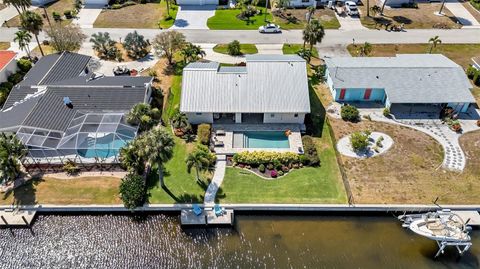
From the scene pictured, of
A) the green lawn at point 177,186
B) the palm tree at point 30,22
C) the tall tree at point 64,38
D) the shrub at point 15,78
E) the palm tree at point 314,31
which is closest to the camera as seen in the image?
the green lawn at point 177,186

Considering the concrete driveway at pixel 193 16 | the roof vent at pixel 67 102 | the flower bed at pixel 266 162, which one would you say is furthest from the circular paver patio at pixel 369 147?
the concrete driveway at pixel 193 16

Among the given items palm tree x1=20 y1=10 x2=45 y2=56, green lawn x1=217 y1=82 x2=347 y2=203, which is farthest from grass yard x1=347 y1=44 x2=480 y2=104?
palm tree x1=20 y1=10 x2=45 y2=56

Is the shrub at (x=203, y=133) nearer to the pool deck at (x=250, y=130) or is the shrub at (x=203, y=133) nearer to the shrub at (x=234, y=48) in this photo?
the pool deck at (x=250, y=130)

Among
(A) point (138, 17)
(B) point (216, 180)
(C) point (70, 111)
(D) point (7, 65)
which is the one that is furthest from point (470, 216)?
(A) point (138, 17)

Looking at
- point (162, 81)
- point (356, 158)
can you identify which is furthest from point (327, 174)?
point (162, 81)

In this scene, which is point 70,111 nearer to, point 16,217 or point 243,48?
point 16,217

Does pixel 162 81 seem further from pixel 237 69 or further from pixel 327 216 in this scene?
pixel 327 216
